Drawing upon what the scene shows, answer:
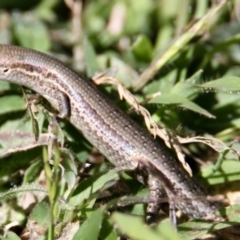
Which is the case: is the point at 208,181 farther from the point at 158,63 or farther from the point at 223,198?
the point at 158,63

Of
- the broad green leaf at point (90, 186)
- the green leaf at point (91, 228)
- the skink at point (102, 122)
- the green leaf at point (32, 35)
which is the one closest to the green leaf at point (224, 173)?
the skink at point (102, 122)

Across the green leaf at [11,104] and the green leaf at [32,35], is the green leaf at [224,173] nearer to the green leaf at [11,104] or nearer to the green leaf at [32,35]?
the green leaf at [11,104]

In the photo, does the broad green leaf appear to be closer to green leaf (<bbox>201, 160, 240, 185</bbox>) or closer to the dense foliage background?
the dense foliage background

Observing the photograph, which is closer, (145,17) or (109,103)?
(109,103)

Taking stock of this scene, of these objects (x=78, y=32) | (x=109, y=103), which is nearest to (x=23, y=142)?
(x=109, y=103)

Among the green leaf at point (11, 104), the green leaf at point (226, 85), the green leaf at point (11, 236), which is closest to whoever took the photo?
the green leaf at point (11, 236)

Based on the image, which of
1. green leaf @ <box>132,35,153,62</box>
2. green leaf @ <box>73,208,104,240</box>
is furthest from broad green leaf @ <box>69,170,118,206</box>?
green leaf @ <box>132,35,153,62</box>
